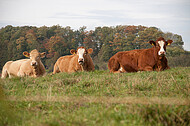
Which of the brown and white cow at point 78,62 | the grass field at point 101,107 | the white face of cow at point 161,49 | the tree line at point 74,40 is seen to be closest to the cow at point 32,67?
the brown and white cow at point 78,62

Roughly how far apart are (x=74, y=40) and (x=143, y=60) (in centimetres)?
2094

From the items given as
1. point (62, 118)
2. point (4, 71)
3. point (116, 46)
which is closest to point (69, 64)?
point (4, 71)

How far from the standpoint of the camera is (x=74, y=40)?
102ft

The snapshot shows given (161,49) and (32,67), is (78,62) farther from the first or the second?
(161,49)

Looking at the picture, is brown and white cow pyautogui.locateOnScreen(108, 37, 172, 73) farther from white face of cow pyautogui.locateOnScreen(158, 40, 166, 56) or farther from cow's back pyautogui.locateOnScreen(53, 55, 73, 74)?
cow's back pyautogui.locateOnScreen(53, 55, 73, 74)

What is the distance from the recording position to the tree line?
30.5 metres

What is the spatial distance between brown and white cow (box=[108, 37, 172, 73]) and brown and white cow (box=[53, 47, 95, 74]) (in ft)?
3.83

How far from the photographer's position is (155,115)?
10.2 feet

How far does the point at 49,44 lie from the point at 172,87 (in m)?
26.6

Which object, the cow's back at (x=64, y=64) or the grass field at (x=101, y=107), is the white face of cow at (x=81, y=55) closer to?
the cow's back at (x=64, y=64)

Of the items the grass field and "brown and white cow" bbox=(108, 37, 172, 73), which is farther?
"brown and white cow" bbox=(108, 37, 172, 73)

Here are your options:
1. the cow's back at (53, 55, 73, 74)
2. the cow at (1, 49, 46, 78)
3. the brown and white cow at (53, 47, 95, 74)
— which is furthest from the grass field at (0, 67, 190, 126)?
the cow's back at (53, 55, 73, 74)

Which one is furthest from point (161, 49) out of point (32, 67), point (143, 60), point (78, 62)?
point (32, 67)

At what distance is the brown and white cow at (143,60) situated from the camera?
411 inches
